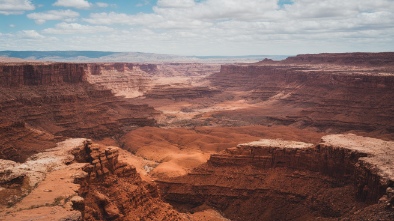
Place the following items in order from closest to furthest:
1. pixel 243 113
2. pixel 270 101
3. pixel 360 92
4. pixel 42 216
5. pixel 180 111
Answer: pixel 42 216 < pixel 360 92 < pixel 243 113 < pixel 180 111 < pixel 270 101

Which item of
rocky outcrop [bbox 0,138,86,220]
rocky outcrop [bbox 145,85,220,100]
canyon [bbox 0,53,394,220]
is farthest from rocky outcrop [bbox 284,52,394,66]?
rocky outcrop [bbox 0,138,86,220]

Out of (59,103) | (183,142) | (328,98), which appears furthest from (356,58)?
(59,103)

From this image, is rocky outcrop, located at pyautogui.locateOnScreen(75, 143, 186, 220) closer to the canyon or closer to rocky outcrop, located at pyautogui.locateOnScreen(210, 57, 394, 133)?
the canyon

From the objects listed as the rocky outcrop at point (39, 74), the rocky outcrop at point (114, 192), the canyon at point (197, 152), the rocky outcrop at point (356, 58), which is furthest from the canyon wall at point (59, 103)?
the rocky outcrop at point (356, 58)

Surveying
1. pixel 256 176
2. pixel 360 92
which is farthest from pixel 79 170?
pixel 360 92

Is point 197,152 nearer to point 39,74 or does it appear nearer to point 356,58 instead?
point 39,74

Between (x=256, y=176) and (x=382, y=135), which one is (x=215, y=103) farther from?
(x=256, y=176)

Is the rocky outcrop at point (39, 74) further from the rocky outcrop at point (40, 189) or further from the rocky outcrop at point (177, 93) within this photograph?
the rocky outcrop at point (177, 93)
